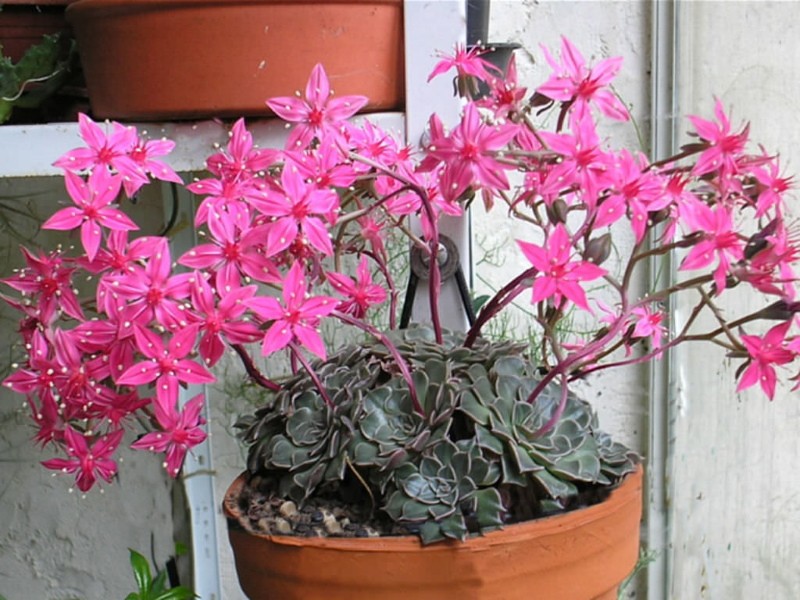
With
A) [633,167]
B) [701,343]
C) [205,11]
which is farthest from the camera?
[701,343]

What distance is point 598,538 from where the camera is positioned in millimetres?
576

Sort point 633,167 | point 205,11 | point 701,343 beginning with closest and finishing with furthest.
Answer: point 633,167 < point 205,11 < point 701,343

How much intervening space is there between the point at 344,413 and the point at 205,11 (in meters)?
0.37

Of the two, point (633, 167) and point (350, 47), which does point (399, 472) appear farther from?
point (350, 47)

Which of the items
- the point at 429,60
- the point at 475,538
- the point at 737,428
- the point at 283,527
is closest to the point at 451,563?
the point at 475,538

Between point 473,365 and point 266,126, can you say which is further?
point 266,126

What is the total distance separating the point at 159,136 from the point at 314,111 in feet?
0.73

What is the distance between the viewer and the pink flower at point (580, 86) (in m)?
0.56

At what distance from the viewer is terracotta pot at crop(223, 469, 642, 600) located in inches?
21.3

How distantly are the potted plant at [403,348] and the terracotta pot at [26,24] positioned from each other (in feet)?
1.22

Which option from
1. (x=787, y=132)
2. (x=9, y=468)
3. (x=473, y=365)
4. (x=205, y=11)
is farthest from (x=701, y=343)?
(x=9, y=468)

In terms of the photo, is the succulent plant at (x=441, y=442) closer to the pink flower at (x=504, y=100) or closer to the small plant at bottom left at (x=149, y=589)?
the pink flower at (x=504, y=100)

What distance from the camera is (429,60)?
0.73m

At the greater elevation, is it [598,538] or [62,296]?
[62,296]
